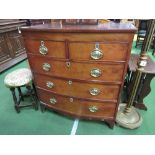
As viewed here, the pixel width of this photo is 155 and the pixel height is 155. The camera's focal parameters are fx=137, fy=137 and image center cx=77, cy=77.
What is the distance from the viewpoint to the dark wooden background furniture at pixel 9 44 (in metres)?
3.06

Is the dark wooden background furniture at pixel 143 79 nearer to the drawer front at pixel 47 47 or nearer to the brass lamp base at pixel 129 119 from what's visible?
the brass lamp base at pixel 129 119

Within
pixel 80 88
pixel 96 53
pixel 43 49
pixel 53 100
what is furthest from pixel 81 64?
pixel 53 100

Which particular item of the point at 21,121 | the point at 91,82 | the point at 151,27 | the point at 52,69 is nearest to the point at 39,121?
the point at 21,121

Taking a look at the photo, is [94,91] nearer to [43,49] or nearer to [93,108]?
[93,108]

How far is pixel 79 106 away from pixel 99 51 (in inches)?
27.9

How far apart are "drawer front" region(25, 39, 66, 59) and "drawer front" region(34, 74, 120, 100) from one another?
0.29 m

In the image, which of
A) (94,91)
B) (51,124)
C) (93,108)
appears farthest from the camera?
(51,124)

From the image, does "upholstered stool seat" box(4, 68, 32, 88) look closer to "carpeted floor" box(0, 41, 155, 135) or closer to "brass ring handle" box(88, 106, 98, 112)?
"carpeted floor" box(0, 41, 155, 135)

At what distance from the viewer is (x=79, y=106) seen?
155 cm

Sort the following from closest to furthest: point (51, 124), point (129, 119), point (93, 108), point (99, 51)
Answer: point (99, 51) < point (93, 108) < point (129, 119) < point (51, 124)

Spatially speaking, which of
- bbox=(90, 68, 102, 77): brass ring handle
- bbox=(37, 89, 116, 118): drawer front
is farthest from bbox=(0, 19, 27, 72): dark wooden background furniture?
bbox=(90, 68, 102, 77): brass ring handle

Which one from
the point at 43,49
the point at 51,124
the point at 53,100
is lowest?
the point at 51,124

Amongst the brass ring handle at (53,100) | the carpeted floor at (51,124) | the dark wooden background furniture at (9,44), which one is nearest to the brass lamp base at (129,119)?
the carpeted floor at (51,124)

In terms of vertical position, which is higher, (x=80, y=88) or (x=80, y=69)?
(x=80, y=69)
